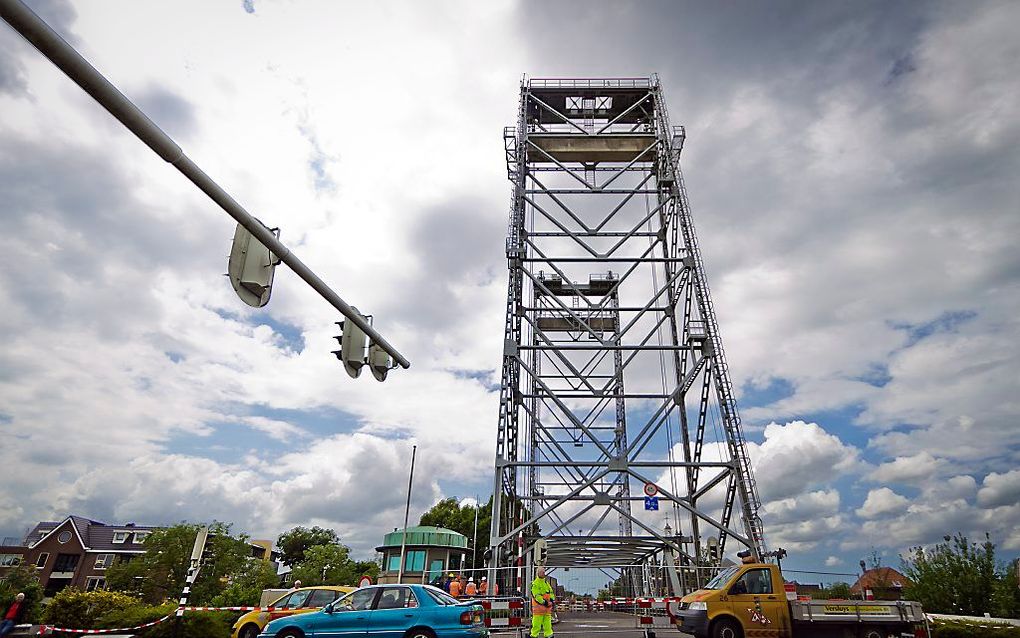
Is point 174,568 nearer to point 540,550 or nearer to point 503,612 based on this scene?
point 540,550

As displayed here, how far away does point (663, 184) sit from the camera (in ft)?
77.7

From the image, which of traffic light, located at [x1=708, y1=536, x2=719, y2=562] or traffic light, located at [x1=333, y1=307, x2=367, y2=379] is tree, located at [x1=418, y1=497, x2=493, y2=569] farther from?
traffic light, located at [x1=333, y1=307, x2=367, y2=379]

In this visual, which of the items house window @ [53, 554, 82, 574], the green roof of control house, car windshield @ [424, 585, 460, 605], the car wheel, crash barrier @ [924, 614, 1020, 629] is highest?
the green roof of control house

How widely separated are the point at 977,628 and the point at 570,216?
1686 centimetres

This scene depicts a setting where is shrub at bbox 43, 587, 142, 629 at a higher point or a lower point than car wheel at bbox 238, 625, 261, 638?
higher

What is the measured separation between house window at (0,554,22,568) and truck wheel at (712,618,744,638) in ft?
220

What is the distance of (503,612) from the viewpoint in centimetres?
1249

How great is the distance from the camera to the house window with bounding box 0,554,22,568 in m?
56.1

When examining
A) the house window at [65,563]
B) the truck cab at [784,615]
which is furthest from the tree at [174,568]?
the truck cab at [784,615]

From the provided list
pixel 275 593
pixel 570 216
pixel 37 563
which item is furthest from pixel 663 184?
pixel 37 563

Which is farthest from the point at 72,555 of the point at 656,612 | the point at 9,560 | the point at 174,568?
the point at 656,612

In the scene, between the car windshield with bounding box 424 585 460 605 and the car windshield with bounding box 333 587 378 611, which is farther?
the car windshield with bounding box 333 587 378 611

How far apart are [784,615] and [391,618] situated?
22.8 feet

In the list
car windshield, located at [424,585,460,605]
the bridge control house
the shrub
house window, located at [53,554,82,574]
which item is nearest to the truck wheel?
car windshield, located at [424,585,460,605]
